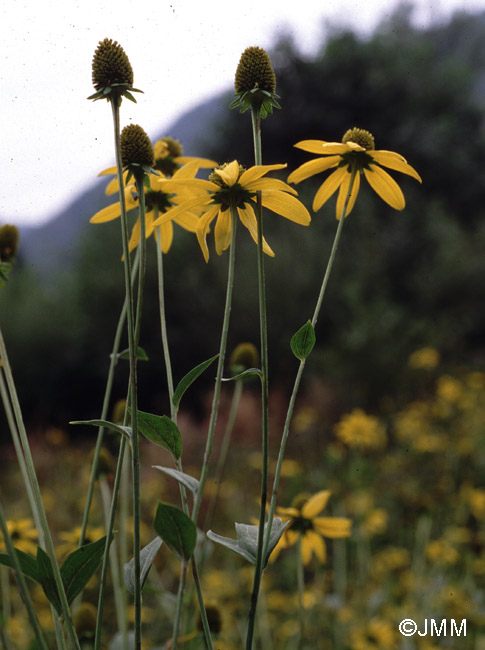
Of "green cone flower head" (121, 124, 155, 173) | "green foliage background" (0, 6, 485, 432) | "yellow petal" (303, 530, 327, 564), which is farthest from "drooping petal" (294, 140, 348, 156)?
"green foliage background" (0, 6, 485, 432)

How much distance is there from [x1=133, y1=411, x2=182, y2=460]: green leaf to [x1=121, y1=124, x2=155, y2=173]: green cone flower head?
0.18m

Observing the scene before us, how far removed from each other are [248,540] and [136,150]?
280 mm

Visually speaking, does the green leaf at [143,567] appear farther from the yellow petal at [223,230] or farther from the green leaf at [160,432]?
the yellow petal at [223,230]

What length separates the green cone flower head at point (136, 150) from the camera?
0.42 m

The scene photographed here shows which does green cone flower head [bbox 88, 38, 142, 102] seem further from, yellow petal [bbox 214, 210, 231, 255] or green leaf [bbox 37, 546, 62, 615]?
green leaf [bbox 37, 546, 62, 615]

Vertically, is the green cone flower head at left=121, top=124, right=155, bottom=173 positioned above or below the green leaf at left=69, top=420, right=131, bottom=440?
above

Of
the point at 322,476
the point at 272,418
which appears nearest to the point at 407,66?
the point at 272,418

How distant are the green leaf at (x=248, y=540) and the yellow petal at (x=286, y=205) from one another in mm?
219

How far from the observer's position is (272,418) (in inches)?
146

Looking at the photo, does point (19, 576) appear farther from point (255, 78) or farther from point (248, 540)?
point (255, 78)

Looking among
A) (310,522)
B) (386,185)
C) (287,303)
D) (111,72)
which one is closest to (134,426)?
(111,72)

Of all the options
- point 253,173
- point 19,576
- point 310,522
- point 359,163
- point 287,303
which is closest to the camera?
point 19,576

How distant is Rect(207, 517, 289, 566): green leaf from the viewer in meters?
0.37

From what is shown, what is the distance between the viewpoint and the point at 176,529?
0.35m
